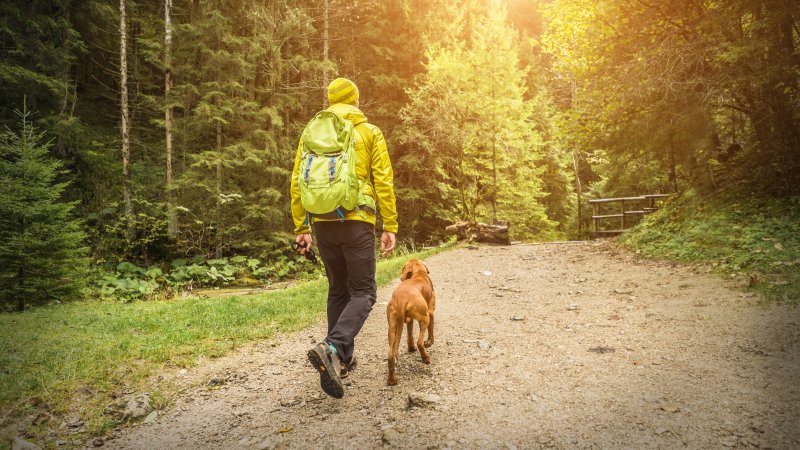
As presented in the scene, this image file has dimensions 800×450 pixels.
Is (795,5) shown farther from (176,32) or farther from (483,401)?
(176,32)

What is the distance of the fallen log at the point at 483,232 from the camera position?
13.5 m

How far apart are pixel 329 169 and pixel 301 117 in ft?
53.8

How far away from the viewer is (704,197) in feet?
31.5

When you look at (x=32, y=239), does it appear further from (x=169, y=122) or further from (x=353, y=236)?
(x=169, y=122)

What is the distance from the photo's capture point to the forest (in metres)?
7.62

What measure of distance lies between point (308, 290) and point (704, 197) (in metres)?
9.62

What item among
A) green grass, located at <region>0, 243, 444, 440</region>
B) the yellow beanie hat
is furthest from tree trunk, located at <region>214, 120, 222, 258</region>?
the yellow beanie hat

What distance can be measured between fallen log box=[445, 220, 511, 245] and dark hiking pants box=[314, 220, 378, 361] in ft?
35.6

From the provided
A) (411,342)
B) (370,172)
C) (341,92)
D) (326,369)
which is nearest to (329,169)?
(370,172)

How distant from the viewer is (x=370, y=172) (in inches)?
127

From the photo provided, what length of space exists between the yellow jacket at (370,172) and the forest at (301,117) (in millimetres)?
6404

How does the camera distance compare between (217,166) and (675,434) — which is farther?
(217,166)

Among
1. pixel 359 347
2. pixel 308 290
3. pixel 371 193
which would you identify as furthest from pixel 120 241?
pixel 371 193

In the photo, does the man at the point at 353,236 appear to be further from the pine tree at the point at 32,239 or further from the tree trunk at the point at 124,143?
the tree trunk at the point at 124,143
